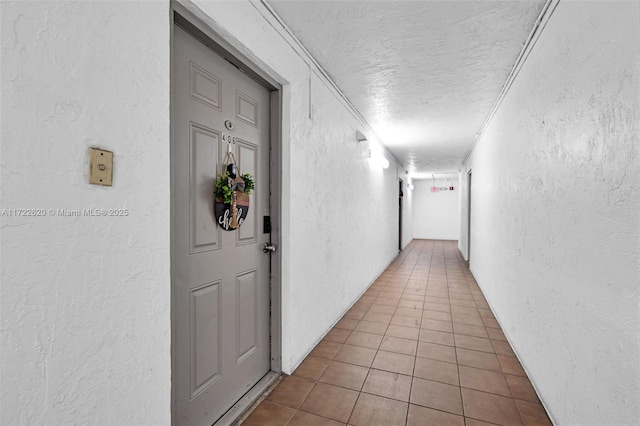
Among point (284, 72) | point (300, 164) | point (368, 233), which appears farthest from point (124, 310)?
point (368, 233)

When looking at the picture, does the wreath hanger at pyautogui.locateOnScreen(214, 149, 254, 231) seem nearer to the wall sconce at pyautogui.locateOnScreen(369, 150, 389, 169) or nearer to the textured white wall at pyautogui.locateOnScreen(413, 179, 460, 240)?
the wall sconce at pyautogui.locateOnScreen(369, 150, 389, 169)

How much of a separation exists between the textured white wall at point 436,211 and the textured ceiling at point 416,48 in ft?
27.4

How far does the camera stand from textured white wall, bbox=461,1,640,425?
109 cm

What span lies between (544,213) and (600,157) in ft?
2.18

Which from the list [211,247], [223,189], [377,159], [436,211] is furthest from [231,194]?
[436,211]

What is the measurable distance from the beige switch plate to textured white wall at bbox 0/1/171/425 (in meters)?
0.02

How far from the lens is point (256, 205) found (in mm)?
1970

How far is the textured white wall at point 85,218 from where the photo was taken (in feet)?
2.59

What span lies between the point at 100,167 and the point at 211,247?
2.37 feet

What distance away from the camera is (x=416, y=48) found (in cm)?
226

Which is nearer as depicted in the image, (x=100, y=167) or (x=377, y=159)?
(x=100, y=167)

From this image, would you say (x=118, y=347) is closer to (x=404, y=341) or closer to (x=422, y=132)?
(x=404, y=341)

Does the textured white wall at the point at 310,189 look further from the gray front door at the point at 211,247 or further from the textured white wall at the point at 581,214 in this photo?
the textured white wall at the point at 581,214

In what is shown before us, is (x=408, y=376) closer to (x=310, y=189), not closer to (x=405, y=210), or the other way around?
(x=310, y=189)
